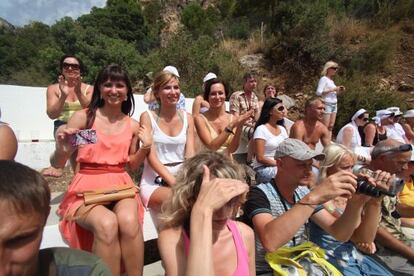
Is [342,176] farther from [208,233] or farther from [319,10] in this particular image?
[319,10]

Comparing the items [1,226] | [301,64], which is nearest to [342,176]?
[1,226]

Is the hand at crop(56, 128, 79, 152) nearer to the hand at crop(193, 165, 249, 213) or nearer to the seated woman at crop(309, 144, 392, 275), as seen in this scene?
the hand at crop(193, 165, 249, 213)

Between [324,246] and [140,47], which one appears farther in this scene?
[140,47]

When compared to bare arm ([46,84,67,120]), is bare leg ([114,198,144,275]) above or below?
below

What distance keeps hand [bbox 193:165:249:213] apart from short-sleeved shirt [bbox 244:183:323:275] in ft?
1.58

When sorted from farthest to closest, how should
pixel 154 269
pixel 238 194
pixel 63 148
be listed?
pixel 154 269 < pixel 63 148 < pixel 238 194

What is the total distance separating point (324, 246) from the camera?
223 cm

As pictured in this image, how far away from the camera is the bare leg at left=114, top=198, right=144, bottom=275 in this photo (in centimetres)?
210

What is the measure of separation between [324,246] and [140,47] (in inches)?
1129

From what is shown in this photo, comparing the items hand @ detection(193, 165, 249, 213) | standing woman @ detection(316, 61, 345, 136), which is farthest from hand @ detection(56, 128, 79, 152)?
standing woman @ detection(316, 61, 345, 136)

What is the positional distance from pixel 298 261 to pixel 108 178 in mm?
1396

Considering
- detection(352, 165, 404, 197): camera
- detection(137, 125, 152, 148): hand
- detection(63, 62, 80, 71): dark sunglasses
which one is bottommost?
detection(352, 165, 404, 197): camera

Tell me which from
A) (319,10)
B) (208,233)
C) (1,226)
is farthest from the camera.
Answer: (319,10)

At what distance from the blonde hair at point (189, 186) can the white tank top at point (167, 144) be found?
48.7 inches
